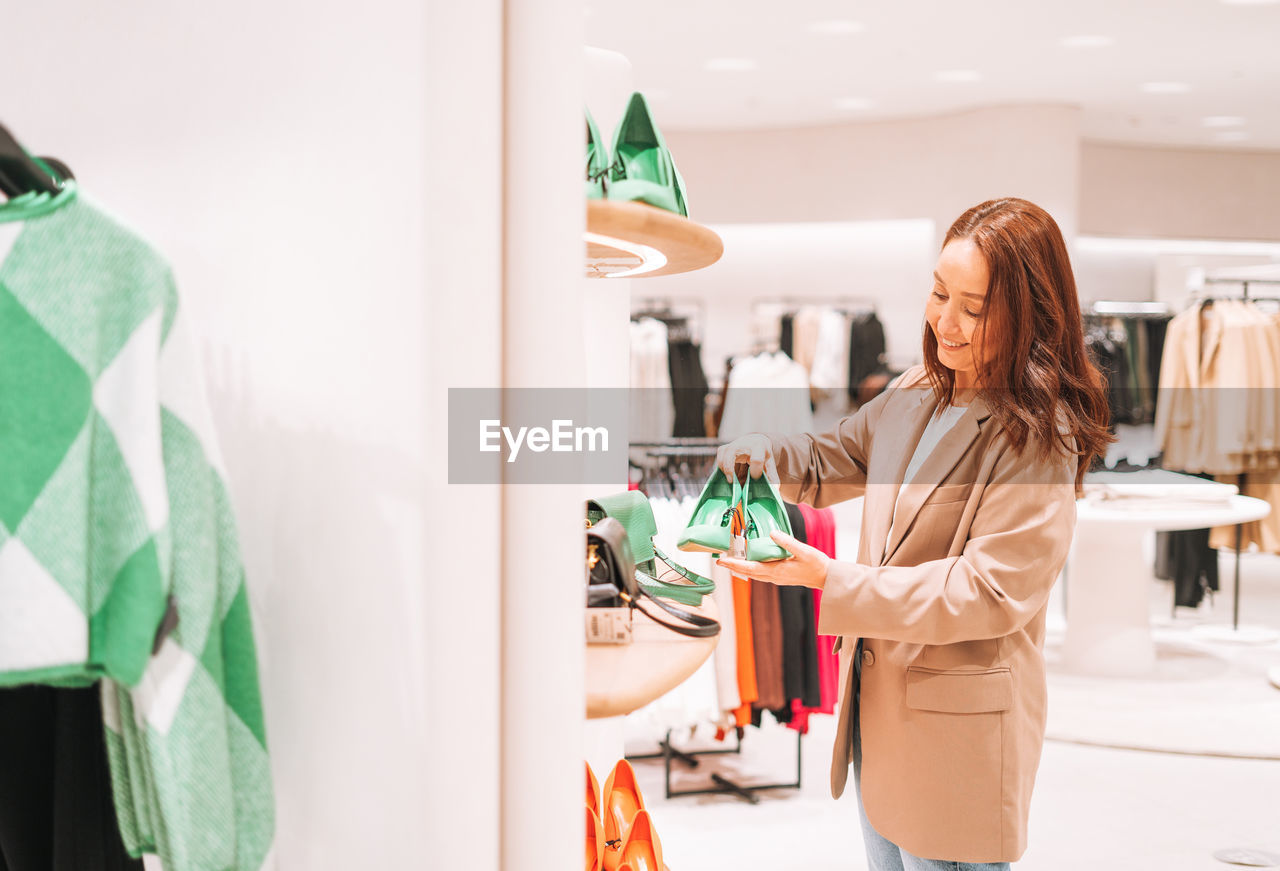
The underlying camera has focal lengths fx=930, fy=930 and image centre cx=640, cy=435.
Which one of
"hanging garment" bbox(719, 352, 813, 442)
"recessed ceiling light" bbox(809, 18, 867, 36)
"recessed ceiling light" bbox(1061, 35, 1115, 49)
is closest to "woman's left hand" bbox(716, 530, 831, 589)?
"recessed ceiling light" bbox(809, 18, 867, 36)

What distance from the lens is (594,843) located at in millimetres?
1436

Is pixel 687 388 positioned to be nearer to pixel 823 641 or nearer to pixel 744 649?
pixel 823 641

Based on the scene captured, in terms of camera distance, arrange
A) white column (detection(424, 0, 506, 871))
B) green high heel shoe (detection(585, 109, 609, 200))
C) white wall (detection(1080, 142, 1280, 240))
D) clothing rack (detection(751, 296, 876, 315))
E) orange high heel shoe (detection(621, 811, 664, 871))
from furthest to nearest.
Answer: clothing rack (detection(751, 296, 876, 315)) → white wall (detection(1080, 142, 1280, 240)) → orange high heel shoe (detection(621, 811, 664, 871)) → green high heel shoe (detection(585, 109, 609, 200)) → white column (detection(424, 0, 506, 871))

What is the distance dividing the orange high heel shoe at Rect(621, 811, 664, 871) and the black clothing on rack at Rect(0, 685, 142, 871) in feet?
2.50

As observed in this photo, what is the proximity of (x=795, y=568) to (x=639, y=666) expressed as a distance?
1.43ft

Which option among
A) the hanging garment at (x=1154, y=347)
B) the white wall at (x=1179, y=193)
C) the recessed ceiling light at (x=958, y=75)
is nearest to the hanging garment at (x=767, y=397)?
the recessed ceiling light at (x=958, y=75)

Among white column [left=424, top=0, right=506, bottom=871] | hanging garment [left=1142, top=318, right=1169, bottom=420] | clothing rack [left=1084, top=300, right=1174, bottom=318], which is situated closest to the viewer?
white column [left=424, top=0, right=506, bottom=871]

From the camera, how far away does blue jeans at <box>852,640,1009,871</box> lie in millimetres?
1429

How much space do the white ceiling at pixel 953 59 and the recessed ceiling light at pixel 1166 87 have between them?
0.21 ft

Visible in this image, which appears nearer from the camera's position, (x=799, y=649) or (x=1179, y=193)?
(x=799, y=649)

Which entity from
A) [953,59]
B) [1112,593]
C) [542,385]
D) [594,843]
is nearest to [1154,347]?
[953,59]

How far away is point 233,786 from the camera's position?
878mm

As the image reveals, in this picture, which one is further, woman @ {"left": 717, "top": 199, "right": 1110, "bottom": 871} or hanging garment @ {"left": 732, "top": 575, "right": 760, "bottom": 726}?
hanging garment @ {"left": 732, "top": 575, "right": 760, "bottom": 726}

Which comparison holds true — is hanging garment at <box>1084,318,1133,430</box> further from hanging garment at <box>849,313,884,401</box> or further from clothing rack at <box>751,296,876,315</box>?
clothing rack at <box>751,296,876,315</box>
